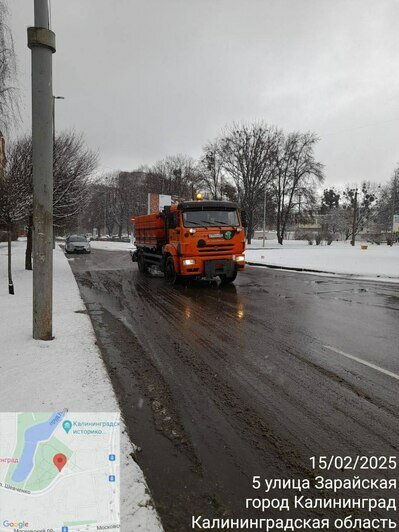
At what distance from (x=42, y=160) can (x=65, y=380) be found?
308 centimetres

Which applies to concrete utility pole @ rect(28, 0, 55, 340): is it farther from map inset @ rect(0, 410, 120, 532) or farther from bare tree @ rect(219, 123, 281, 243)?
bare tree @ rect(219, 123, 281, 243)

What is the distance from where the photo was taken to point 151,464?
281 cm

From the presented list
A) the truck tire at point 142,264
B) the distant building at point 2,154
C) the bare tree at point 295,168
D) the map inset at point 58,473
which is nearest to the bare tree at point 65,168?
the distant building at point 2,154

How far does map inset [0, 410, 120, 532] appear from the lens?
5.10 feet

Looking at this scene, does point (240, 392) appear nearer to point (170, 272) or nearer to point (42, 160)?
point (42, 160)

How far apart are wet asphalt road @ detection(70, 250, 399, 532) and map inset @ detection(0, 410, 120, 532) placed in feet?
2.89

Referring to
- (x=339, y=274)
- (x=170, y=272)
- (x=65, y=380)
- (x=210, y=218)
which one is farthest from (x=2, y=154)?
(x=339, y=274)

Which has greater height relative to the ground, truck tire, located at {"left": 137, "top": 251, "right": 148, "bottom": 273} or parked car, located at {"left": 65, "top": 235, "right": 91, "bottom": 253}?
parked car, located at {"left": 65, "top": 235, "right": 91, "bottom": 253}

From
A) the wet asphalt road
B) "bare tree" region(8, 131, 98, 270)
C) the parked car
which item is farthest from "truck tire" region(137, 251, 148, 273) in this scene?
the parked car

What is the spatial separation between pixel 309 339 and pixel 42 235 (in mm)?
4553

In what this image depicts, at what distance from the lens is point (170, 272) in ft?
44.4

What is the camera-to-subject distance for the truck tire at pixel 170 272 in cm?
1315

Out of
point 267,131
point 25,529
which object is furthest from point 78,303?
point 267,131

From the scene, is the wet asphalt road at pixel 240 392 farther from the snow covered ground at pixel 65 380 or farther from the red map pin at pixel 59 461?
the red map pin at pixel 59 461
